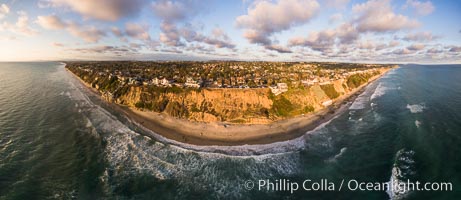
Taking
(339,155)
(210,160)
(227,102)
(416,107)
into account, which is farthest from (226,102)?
(416,107)

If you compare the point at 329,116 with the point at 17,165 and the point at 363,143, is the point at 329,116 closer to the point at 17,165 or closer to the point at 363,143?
the point at 363,143

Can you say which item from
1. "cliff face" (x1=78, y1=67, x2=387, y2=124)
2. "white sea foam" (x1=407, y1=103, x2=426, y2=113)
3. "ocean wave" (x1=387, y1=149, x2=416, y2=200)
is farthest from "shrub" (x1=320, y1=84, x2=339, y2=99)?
"ocean wave" (x1=387, y1=149, x2=416, y2=200)

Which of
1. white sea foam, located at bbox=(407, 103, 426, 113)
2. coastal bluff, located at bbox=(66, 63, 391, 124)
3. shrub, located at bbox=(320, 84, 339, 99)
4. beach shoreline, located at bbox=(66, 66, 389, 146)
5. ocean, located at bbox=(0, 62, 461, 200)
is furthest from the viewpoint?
shrub, located at bbox=(320, 84, 339, 99)

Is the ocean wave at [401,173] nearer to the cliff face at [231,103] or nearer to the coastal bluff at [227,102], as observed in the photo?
the coastal bluff at [227,102]

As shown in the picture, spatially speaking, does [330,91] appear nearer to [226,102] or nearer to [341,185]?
[226,102]

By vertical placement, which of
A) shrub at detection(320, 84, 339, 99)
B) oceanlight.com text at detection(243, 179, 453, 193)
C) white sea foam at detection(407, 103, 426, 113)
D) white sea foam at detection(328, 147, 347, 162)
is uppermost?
shrub at detection(320, 84, 339, 99)

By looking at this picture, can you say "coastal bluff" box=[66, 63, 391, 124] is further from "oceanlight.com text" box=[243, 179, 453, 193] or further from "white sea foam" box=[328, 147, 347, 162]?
"oceanlight.com text" box=[243, 179, 453, 193]
